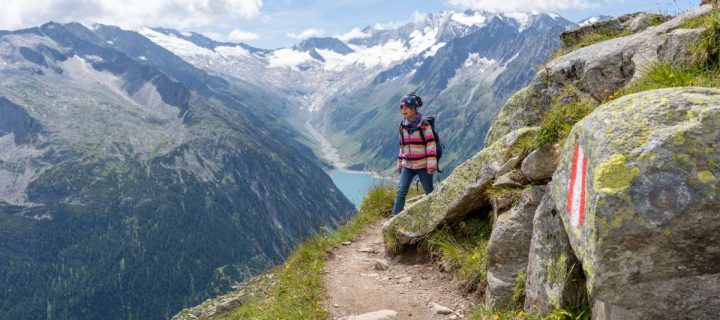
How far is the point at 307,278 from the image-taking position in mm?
12953

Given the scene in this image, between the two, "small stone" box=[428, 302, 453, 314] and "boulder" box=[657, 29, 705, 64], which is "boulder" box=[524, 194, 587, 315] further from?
"boulder" box=[657, 29, 705, 64]

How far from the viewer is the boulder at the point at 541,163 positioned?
8758mm

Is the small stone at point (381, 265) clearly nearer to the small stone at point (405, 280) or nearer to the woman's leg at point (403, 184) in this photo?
the small stone at point (405, 280)

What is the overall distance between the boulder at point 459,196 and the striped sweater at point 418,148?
2575 millimetres

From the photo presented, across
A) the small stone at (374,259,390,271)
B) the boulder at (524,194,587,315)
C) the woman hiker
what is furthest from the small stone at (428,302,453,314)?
the woman hiker

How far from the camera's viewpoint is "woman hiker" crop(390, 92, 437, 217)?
50.9 ft

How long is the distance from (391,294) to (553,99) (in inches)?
290

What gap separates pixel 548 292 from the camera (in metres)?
7.24

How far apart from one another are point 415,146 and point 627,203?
10655 mm

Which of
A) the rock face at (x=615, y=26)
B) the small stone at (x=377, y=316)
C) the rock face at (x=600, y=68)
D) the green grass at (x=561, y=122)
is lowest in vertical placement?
the small stone at (x=377, y=316)

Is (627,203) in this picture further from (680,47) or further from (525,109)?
(525,109)

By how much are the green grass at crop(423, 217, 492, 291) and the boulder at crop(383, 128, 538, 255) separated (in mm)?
273

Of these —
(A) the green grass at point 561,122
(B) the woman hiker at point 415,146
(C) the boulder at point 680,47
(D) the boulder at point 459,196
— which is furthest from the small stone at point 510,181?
(B) the woman hiker at point 415,146

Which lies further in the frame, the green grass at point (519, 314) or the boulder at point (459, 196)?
the boulder at point (459, 196)
